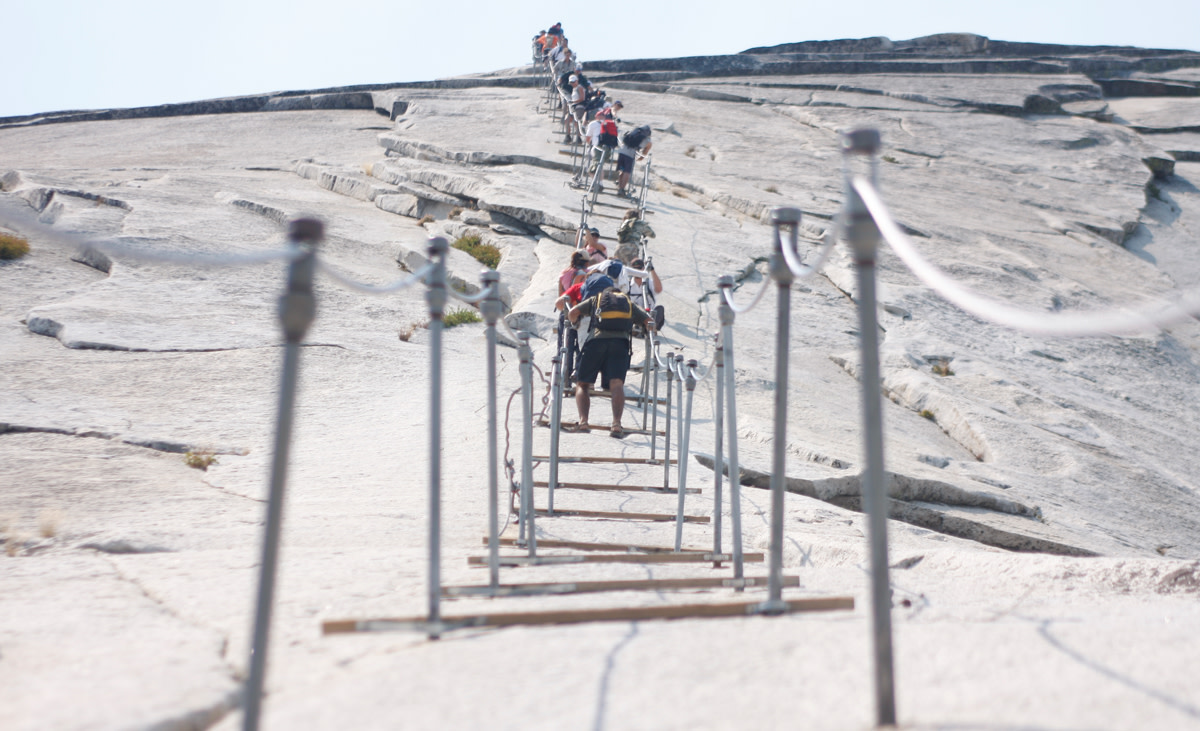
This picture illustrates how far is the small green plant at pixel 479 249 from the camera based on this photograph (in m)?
13.7

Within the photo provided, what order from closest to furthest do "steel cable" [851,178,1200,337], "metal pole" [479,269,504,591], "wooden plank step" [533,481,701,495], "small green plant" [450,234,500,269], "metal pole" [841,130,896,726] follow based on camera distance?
"steel cable" [851,178,1200,337] → "metal pole" [841,130,896,726] → "metal pole" [479,269,504,591] → "wooden plank step" [533,481,701,495] → "small green plant" [450,234,500,269]

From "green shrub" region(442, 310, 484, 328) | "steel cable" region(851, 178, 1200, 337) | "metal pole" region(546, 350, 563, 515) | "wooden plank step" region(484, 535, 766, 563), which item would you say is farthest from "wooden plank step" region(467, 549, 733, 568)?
"green shrub" region(442, 310, 484, 328)

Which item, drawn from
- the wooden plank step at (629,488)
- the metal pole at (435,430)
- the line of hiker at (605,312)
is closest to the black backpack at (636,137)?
the line of hiker at (605,312)

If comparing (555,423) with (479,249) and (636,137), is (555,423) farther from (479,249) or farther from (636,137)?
(636,137)

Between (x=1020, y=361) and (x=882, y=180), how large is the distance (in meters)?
10.2

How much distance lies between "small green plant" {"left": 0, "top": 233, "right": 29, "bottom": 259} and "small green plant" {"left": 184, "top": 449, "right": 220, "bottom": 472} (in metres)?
6.50

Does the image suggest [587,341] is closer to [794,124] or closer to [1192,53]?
[794,124]

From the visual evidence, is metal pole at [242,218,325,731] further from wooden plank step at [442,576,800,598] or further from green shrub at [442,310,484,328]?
green shrub at [442,310,484,328]

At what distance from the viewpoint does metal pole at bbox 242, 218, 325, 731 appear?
5.91ft

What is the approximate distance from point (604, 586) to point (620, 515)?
77.4 inches

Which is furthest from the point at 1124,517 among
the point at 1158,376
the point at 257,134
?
the point at 257,134

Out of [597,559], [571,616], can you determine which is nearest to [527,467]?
[597,559]

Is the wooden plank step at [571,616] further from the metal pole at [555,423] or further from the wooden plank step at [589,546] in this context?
the metal pole at [555,423]

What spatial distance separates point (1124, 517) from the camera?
737cm
